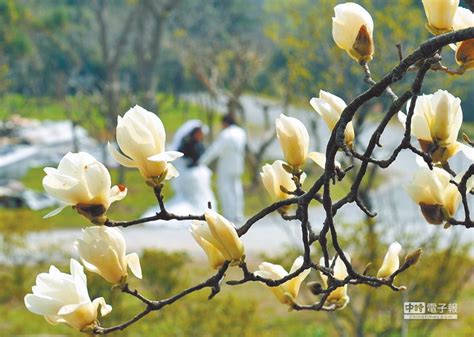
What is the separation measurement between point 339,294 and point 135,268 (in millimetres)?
258

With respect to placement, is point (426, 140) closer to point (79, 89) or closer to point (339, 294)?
point (339, 294)

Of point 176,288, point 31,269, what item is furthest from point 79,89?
point 176,288

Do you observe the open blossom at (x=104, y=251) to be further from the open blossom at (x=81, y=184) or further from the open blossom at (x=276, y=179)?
the open blossom at (x=276, y=179)

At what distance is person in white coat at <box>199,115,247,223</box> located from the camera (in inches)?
378

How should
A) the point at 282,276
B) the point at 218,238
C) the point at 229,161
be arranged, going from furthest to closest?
the point at 229,161 < the point at 282,276 < the point at 218,238

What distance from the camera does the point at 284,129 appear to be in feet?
3.27

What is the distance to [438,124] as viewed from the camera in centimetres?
94

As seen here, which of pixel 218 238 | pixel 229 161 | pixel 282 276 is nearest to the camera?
pixel 218 238

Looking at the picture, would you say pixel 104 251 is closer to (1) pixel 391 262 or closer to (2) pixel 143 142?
(2) pixel 143 142

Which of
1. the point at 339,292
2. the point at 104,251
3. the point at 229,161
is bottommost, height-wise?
the point at 229,161

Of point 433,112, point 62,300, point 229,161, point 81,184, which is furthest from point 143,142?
point 229,161

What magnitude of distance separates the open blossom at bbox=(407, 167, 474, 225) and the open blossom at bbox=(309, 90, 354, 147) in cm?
8

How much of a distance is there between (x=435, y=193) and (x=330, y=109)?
0.14 metres

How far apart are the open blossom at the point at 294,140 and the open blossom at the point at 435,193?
0.35 ft
